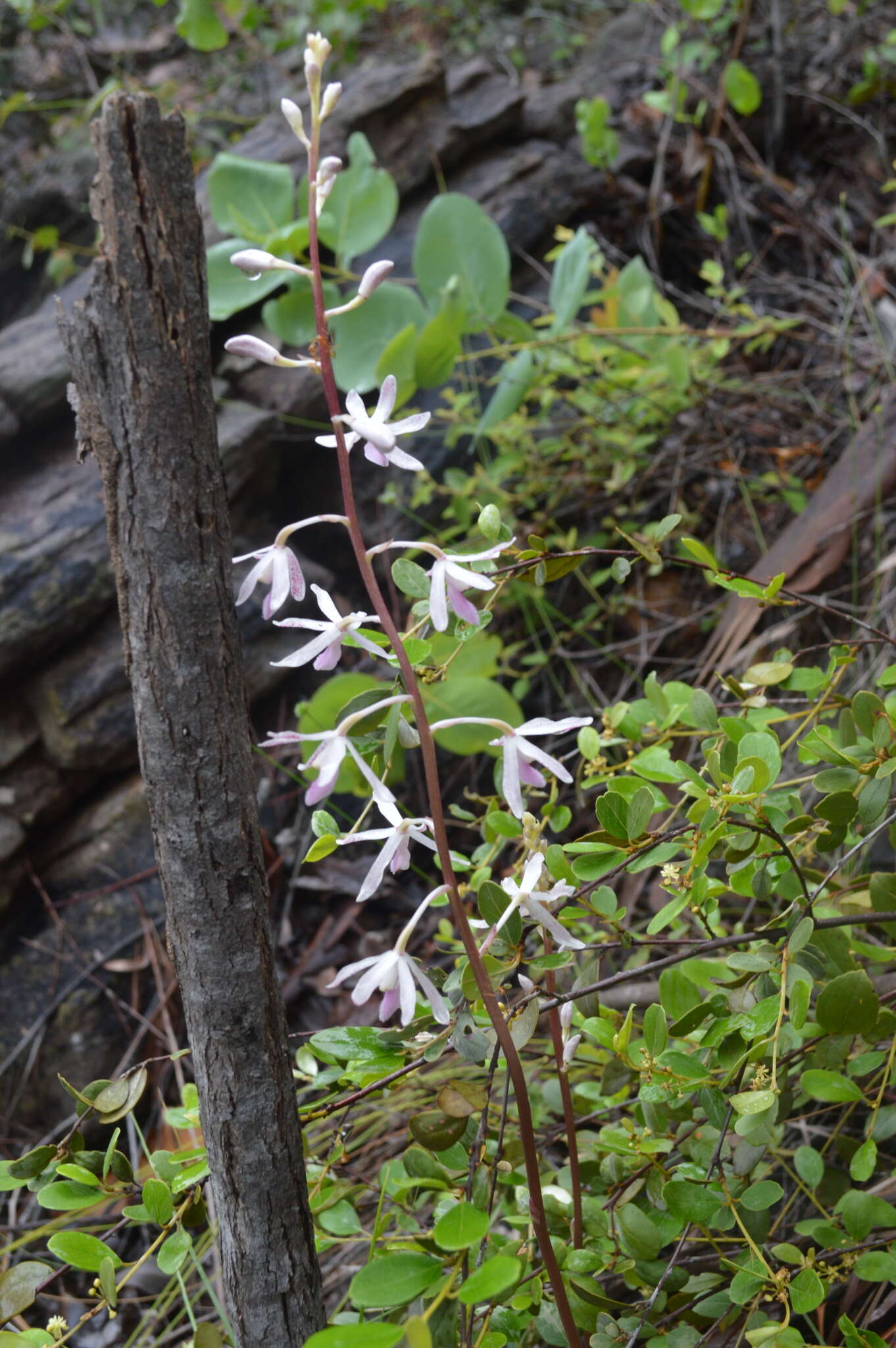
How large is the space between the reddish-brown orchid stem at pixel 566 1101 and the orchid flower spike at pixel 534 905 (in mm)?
61

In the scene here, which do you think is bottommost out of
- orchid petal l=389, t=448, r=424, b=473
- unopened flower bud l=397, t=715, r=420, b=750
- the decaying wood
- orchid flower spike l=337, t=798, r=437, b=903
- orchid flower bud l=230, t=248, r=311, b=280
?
the decaying wood

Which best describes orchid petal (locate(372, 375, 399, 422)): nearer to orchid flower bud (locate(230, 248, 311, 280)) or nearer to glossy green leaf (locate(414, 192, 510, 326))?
orchid flower bud (locate(230, 248, 311, 280))

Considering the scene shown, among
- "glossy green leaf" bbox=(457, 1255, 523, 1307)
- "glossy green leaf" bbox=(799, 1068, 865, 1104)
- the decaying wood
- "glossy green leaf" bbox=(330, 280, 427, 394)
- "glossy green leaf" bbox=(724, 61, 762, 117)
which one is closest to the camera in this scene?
"glossy green leaf" bbox=(457, 1255, 523, 1307)

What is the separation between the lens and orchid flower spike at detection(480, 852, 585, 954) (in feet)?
2.06

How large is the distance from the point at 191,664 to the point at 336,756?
180mm

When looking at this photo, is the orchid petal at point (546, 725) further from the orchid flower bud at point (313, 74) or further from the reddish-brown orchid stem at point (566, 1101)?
the orchid flower bud at point (313, 74)

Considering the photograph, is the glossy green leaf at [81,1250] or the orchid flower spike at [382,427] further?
the glossy green leaf at [81,1250]

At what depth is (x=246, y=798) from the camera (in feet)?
2.37

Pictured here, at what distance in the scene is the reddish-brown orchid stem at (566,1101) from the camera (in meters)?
0.71

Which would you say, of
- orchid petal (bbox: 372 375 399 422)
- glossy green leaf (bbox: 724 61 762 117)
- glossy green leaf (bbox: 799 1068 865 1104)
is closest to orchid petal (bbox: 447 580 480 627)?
orchid petal (bbox: 372 375 399 422)

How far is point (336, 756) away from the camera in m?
0.59

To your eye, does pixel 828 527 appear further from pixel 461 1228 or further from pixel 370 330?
pixel 461 1228

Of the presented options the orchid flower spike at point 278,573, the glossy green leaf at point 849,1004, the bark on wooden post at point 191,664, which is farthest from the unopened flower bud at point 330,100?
the glossy green leaf at point 849,1004

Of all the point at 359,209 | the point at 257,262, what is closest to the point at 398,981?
the point at 257,262
